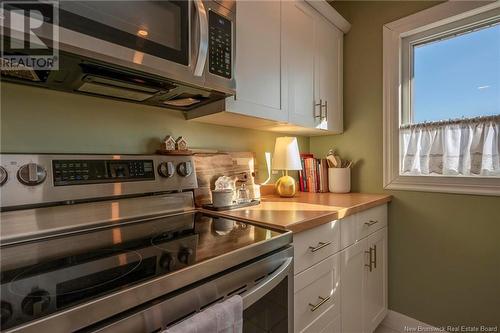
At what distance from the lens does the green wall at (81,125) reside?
835 millimetres

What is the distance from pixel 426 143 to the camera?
1.58 m

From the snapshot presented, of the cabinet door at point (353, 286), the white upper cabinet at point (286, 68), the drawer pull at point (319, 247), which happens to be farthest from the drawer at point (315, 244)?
the white upper cabinet at point (286, 68)

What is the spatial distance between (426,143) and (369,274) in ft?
2.93

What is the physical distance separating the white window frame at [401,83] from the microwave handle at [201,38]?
4.46 ft

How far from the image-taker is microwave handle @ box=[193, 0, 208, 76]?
2.89 ft

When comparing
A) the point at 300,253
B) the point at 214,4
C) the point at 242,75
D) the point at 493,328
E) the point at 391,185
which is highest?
the point at 214,4

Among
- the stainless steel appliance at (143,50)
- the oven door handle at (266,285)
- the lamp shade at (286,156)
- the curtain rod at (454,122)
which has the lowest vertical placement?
the oven door handle at (266,285)

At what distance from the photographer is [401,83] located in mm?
1688

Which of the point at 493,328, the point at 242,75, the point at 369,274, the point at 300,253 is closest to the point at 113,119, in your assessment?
the point at 242,75

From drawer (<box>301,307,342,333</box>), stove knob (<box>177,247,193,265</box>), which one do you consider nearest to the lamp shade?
drawer (<box>301,307,342,333</box>)

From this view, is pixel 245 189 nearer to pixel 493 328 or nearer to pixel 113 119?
pixel 113 119

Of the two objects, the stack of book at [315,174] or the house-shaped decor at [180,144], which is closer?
the house-shaped decor at [180,144]

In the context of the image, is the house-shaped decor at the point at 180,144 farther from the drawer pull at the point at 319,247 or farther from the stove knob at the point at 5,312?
the stove knob at the point at 5,312

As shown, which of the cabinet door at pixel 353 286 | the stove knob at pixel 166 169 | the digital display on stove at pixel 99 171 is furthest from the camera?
the cabinet door at pixel 353 286
